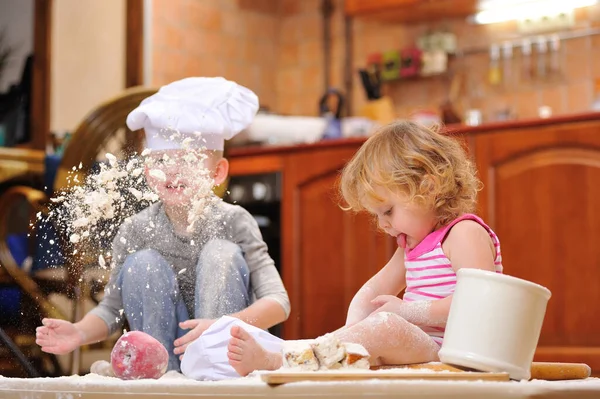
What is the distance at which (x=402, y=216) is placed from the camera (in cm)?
104

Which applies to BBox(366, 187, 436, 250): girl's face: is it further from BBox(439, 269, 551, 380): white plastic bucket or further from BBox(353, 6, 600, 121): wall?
BBox(353, 6, 600, 121): wall

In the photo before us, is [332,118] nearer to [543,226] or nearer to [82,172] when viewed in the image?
[543,226]

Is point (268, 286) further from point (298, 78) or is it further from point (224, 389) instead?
point (298, 78)

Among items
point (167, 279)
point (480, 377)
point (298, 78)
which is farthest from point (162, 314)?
point (298, 78)

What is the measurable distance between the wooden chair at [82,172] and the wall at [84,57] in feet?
5.07

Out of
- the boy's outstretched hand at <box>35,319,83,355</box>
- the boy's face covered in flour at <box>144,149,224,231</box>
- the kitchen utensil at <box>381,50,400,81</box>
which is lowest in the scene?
the boy's outstretched hand at <box>35,319,83,355</box>

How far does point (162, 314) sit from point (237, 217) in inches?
5.9

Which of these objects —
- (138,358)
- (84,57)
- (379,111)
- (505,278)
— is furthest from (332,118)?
(505,278)

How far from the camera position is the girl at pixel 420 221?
39.0 inches

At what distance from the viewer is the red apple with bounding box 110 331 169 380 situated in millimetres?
979

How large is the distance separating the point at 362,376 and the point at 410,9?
2.27m

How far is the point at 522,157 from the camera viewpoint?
198 centimetres

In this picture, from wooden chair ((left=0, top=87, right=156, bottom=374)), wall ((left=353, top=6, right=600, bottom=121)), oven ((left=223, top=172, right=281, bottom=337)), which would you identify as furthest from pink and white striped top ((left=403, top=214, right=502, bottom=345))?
wall ((left=353, top=6, right=600, bottom=121))

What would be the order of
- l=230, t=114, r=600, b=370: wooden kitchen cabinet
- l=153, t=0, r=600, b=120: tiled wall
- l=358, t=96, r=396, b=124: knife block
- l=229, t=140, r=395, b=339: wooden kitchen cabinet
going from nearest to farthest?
l=230, t=114, r=600, b=370: wooden kitchen cabinet → l=229, t=140, r=395, b=339: wooden kitchen cabinet → l=153, t=0, r=600, b=120: tiled wall → l=358, t=96, r=396, b=124: knife block
